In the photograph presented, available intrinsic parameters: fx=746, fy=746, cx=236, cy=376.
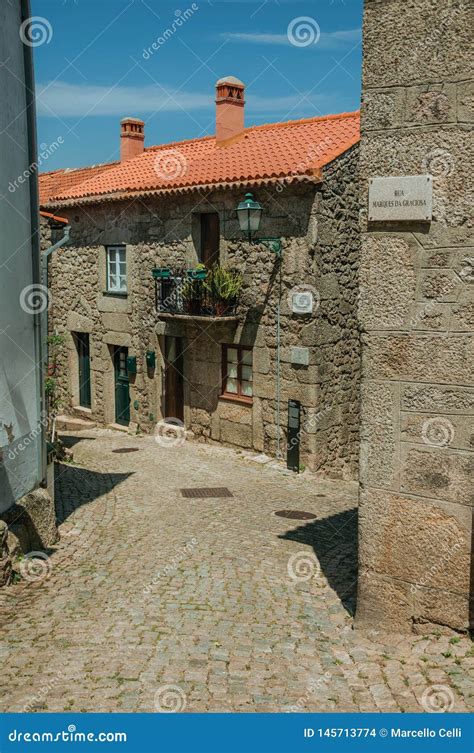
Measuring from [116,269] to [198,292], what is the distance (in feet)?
11.6

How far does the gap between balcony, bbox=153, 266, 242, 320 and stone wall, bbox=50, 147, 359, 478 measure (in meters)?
0.21

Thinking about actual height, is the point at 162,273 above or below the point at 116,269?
below

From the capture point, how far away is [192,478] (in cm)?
1176

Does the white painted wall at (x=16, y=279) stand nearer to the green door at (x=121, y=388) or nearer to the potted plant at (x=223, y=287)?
the potted plant at (x=223, y=287)

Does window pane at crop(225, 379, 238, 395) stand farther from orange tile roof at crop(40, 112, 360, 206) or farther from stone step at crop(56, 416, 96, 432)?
stone step at crop(56, 416, 96, 432)

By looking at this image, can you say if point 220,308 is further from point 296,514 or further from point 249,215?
point 296,514

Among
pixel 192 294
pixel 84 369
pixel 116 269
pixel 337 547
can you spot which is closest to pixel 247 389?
pixel 192 294

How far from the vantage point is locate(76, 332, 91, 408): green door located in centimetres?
1786

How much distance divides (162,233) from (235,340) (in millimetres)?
2960

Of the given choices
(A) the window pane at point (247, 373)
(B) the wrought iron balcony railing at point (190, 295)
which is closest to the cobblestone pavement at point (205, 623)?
(A) the window pane at point (247, 373)

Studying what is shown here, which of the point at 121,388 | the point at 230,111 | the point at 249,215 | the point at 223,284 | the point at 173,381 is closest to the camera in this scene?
the point at 249,215

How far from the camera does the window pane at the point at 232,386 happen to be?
13656 mm

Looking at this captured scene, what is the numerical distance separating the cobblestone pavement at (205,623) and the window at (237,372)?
3452mm

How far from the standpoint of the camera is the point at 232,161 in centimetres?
1397
